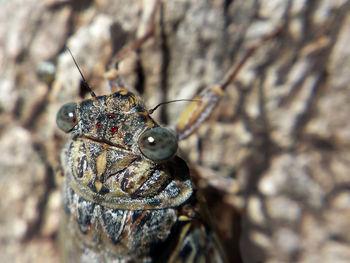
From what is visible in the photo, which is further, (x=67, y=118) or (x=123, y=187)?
(x=67, y=118)

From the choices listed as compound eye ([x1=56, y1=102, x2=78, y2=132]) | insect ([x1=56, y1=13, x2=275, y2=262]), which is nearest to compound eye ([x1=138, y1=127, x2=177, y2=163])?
insect ([x1=56, y1=13, x2=275, y2=262])

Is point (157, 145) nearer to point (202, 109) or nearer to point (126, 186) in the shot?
point (126, 186)

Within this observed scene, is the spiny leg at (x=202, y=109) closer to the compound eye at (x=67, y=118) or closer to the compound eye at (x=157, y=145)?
the compound eye at (x=157, y=145)

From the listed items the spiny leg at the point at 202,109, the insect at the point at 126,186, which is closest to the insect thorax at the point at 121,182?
the insect at the point at 126,186

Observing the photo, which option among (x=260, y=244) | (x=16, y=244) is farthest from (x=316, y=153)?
(x=16, y=244)

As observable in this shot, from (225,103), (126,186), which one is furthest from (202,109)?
(126,186)

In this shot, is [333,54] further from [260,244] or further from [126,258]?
[126,258]

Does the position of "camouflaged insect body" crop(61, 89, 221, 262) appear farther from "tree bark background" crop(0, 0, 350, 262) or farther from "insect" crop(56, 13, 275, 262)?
"tree bark background" crop(0, 0, 350, 262)
